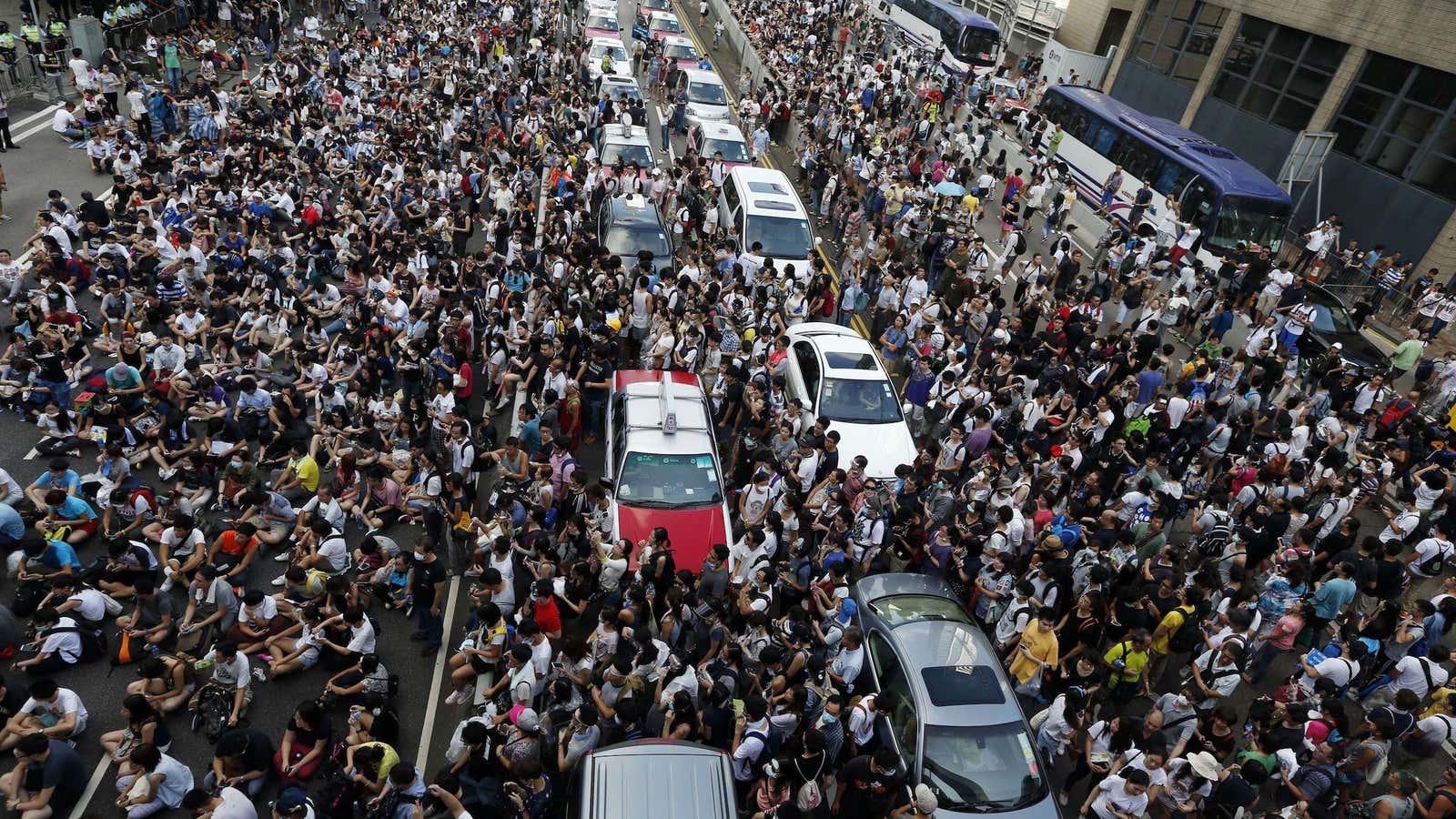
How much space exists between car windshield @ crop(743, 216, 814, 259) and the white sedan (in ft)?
11.8

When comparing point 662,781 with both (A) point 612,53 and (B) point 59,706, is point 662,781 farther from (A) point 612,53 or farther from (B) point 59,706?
(A) point 612,53

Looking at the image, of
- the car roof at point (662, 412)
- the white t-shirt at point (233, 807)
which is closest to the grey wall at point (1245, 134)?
the car roof at point (662, 412)

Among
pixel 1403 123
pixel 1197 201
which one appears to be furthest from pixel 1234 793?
pixel 1403 123

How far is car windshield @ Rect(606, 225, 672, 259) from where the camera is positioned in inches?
613

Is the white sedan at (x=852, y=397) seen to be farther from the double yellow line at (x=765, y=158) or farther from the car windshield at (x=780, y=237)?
the car windshield at (x=780, y=237)

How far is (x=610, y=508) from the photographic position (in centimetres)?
964

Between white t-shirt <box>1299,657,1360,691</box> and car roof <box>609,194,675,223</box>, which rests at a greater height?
white t-shirt <box>1299,657,1360,691</box>

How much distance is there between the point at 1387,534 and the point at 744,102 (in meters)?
21.0

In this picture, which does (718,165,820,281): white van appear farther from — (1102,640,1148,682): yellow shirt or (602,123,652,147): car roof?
(1102,640,1148,682): yellow shirt

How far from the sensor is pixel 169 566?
9039 mm

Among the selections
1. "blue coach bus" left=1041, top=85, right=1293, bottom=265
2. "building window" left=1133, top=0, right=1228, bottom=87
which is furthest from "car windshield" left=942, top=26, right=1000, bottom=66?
"blue coach bus" left=1041, top=85, right=1293, bottom=265

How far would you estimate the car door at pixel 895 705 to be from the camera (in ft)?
23.7

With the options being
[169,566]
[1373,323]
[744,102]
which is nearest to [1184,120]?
[1373,323]

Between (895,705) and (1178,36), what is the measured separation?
33261 mm
